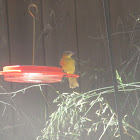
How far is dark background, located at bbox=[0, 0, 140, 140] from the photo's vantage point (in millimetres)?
1010

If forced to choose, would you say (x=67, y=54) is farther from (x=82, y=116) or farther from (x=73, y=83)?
(x=82, y=116)

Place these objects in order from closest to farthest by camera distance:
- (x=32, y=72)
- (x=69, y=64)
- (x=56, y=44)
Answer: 1. (x=32, y=72)
2. (x=69, y=64)
3. (x=56, y=44)

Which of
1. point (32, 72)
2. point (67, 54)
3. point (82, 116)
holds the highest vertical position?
point (67, 54)

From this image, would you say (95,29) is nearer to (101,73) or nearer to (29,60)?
(101,73)

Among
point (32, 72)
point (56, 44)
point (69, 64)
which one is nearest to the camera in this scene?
point (32, 72)

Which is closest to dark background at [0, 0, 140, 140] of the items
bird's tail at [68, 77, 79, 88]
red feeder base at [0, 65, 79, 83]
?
bird's tail at [68, 77, 79, 88]

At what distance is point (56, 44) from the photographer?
1119 mm

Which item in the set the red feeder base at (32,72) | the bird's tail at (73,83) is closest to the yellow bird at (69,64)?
the bird's tail at (73,83)

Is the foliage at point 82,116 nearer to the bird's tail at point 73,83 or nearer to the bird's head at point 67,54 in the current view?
the bird's tail at point 73,83

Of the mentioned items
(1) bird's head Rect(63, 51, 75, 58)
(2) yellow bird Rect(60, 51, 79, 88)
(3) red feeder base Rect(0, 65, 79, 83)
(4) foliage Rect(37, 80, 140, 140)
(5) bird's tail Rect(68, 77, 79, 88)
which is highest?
(1) bird's head Rect(63, 51, 75, 58)

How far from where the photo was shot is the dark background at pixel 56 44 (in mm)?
1010

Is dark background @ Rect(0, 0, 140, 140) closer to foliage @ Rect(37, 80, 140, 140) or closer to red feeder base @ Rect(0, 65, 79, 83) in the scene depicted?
foliage @ Rect(37, 80, 140, 140)

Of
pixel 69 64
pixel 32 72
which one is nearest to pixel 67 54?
pixel 69 64

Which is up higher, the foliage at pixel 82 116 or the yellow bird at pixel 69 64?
the yellow bird at pixel 69 64
